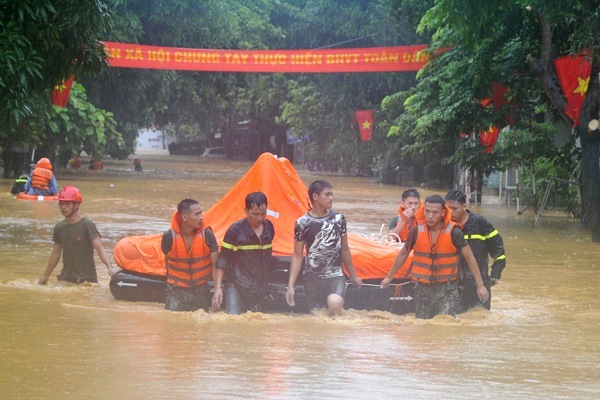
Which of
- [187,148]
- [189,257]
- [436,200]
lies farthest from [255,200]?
[187,148]

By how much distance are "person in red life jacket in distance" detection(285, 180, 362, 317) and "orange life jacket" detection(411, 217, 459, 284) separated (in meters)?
0.62

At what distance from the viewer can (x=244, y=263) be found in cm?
1061

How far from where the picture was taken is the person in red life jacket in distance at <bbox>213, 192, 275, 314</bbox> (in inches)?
413

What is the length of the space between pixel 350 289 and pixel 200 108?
45.3 metres

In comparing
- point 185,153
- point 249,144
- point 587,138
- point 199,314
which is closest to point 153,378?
point 199,314

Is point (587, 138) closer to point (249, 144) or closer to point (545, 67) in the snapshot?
point (545, 67)

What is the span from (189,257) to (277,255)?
3.73ft

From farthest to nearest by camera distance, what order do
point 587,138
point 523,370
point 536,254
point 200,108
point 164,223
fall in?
point 200,108
point 164,223
point 587,138
point 536,254
point 523,370

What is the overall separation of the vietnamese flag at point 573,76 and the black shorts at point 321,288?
32.1 ft

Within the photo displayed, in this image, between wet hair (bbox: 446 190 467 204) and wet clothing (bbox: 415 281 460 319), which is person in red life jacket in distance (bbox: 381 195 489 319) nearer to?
wet clothing (bbox: 415 281 460 319)

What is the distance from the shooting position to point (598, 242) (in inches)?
786

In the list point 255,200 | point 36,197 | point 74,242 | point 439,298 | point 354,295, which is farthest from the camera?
point 36,197

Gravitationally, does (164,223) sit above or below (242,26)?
below

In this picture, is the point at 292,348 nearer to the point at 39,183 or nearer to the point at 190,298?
the point at 190,298
